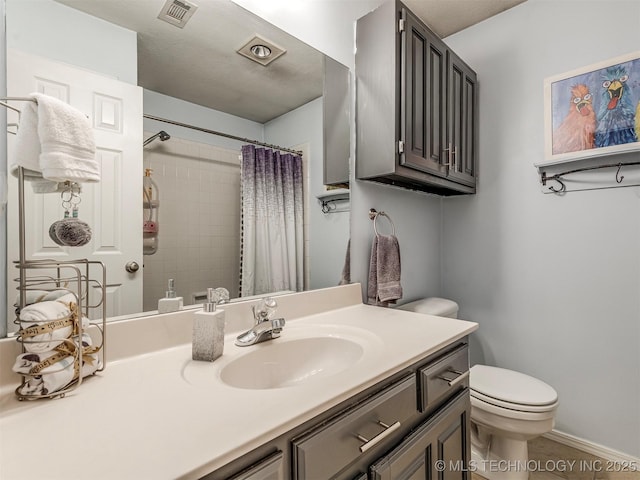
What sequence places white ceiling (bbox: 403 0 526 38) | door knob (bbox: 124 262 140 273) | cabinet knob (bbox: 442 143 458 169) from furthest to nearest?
1. white ceiling (bbox: 403 0 526 38)
2. cabinet knob (bbox: 442 143 458 169)
3. door knob (bbox: 124 262 140 273)

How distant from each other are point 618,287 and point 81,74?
231 centimetres

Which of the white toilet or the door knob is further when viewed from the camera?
the white toilet

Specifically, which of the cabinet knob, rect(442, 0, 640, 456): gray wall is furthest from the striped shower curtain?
rect(442, 0, 640, 456): gray wall

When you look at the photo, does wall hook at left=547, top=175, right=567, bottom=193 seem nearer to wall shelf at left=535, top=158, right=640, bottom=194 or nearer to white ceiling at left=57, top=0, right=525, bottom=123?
wall shelf at left=535, top=158, right=640, bottom=194

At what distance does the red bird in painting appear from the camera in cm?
165

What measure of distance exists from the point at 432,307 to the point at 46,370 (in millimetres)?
1683

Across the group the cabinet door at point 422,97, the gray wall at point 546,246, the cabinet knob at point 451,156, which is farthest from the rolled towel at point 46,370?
the gray wall at point 546,246

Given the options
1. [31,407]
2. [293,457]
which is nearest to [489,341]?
[293,457]

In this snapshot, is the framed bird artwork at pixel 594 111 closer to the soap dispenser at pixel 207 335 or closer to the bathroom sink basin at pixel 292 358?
the bathroom sink basin at pixel 292 358

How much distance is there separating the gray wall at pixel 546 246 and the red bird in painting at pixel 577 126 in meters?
0.12

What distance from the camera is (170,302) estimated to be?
3.29ft

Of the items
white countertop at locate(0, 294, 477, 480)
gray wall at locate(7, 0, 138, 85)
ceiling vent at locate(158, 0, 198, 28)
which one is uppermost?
ceiling vent at locate(158, 0, 198, 28)

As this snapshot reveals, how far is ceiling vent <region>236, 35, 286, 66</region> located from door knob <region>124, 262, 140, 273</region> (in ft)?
2.78

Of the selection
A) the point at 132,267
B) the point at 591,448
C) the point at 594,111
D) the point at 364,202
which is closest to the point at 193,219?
the point at 132,267
